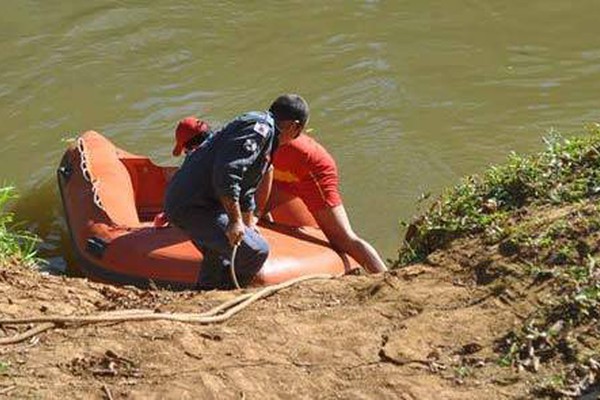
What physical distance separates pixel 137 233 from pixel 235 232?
1.32 metres

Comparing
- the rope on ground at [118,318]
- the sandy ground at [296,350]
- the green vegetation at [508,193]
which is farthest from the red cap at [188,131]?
the rope on ground at [118,318]

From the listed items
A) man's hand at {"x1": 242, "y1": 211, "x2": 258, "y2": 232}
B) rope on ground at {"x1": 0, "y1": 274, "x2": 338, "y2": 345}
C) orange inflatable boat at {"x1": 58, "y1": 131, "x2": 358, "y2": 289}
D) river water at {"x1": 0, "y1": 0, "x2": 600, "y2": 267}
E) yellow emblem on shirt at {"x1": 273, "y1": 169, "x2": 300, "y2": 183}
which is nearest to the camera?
rope on ground at {"x1": 0, "y1": 274, "x2": 338, "y2": 345}

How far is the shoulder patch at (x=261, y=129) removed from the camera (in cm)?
595

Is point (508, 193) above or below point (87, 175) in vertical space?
above

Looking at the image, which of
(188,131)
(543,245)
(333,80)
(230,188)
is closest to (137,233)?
(188,131)

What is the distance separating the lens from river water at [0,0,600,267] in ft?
30.6

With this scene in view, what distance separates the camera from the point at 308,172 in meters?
7.32

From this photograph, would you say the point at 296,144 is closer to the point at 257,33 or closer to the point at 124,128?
the point at 124,128

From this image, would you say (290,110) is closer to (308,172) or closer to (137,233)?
(308,172)

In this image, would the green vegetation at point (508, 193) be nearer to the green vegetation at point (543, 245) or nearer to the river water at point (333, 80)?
the green vegetation at point (543, 245)

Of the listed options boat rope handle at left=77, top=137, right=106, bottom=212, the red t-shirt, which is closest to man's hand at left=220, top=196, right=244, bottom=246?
the red t-shirt

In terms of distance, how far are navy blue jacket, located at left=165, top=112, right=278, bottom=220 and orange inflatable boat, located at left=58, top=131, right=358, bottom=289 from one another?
526 mm

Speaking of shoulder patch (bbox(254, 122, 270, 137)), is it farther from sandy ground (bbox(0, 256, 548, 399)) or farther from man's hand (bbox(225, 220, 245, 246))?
sandy ground (bbox(0, 256, 548, 399))

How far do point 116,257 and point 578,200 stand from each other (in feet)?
10.2
